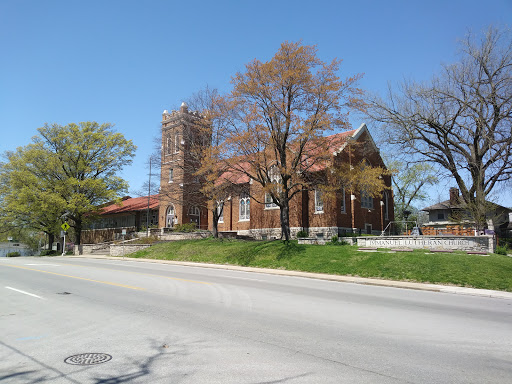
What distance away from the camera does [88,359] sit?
5406mm

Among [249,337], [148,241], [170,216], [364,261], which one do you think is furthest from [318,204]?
[249,337]

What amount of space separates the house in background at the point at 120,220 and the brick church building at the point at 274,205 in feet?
30.2

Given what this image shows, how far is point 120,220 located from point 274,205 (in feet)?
Result: 95.8

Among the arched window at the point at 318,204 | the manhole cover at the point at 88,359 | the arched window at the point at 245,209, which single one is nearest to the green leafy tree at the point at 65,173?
the arched window at the point at 245,209

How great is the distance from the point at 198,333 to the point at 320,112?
2024 centimetres

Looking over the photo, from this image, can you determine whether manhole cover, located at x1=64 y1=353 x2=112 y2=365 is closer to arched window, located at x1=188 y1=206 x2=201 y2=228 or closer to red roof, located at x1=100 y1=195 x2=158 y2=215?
arched window, located at x1=188 y1=206 x2=201 y2=228

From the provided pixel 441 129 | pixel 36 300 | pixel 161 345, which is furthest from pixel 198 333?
pixel 441 129

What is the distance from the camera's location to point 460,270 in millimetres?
16625

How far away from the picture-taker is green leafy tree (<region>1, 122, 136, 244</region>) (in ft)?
141

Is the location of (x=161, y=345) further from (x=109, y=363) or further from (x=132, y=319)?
(x=132, y=319)

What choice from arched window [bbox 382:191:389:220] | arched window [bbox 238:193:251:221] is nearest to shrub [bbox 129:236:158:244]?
arched window [bbox 238:193:251:221]

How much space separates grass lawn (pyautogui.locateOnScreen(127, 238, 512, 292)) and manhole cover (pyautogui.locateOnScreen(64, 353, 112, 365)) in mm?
14450

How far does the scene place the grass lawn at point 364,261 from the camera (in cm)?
1607

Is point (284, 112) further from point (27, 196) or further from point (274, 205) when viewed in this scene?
point (27, 196)
